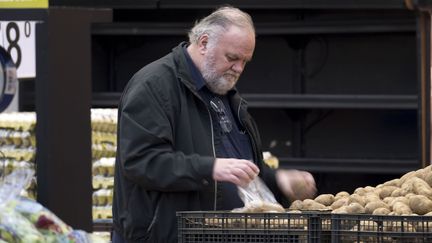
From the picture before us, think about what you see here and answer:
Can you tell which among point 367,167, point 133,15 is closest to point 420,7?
point 367,167

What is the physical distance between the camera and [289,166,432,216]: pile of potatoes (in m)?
4.26

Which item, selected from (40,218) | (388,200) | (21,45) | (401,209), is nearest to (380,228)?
(401,209)

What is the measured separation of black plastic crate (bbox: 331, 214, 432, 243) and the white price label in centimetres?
213

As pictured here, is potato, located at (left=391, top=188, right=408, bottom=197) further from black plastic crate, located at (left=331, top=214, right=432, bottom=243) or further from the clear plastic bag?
black plastic crate, located at (left=331, top=214, right=432, bottom=243)

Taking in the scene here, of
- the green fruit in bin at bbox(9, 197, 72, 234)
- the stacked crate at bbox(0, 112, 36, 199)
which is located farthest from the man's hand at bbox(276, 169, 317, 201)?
the stacked crate at bbox(0, 112, 36, 199)

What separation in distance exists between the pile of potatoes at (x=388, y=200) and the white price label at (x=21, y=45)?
163 cm

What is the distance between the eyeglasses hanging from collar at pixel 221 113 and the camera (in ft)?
15.4

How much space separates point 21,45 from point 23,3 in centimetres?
23

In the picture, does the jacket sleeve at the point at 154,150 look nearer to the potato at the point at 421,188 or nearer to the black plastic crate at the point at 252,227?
the black plastic crate at the point at 252,227

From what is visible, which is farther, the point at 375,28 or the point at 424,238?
the point at 375,28

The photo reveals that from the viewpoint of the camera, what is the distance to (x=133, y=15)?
9094 millimetres

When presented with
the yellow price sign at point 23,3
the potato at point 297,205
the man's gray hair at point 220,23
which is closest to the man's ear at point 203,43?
the man's gray hair at point 220,23

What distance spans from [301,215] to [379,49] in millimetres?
4617

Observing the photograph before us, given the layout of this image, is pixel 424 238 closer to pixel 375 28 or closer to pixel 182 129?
pixel 182 129
